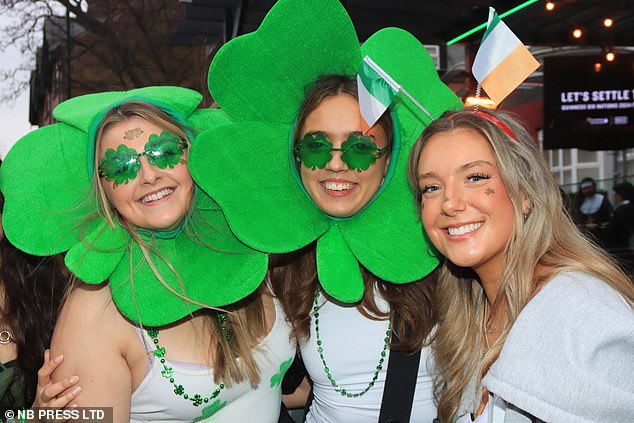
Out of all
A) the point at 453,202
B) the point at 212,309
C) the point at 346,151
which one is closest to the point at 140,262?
the point at 212,309

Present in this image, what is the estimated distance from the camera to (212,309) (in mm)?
2186

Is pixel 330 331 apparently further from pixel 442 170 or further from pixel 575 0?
pixel 575 0

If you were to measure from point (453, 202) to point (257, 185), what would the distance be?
77cm

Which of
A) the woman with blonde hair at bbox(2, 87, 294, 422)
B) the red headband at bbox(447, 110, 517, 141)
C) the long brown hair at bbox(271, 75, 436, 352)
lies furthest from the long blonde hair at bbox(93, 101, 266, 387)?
the red headband at bbox(447, 110, 517, 141)

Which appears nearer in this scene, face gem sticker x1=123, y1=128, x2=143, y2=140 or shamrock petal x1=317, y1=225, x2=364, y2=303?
face gem sticker x1=123, y1=128, x2=143, y2=140

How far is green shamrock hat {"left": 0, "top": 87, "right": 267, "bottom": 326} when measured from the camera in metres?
2.03

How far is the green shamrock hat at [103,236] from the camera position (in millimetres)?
2027

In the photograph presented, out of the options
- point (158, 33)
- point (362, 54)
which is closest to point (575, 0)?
point (362, 54)

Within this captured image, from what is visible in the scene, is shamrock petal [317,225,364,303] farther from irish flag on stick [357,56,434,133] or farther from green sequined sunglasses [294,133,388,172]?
irish flag on stick [357,56,434,133]

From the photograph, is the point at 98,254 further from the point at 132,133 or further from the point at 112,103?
the point at 112,103

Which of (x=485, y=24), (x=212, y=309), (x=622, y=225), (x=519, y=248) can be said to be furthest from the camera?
(x=622, y=225)

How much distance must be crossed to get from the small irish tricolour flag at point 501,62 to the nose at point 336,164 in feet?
1.78

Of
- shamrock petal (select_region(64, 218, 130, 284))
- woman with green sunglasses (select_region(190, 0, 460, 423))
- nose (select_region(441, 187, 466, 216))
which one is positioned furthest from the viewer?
woman with green sunglasses (select_region(190, 0, 460, 423))

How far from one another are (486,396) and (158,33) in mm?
8012
